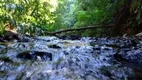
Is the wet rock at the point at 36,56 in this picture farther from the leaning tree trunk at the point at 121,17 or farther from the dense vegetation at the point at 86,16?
the leaning tree trunk at the point at 121,17

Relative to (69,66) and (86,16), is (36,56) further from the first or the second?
(86,16)

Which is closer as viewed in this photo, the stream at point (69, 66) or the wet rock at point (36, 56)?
the stream at point (69, 66)

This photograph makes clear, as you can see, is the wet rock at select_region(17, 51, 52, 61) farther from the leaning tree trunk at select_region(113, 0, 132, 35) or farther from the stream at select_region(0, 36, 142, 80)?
the leaning tree trunk at select_region(113, 0, 132, 35)

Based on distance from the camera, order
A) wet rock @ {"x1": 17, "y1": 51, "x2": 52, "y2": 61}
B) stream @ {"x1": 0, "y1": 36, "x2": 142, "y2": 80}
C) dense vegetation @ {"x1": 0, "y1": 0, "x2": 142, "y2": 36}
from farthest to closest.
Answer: wet rock @ {"x1": 17, "y1": 51, "x2": 52, "y2": 61} < dense vegetation @ {"x1": 0, "y1": 0, "x2": 142, "y2": 36} < stream @ {"x1": 0, "y1": 36, "x2": 142, "y2": 80}

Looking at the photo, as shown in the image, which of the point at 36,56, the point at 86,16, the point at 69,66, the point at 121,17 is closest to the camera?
the point at 69,66

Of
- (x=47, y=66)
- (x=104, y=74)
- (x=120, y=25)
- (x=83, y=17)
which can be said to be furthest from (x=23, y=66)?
(x=83, y=17)

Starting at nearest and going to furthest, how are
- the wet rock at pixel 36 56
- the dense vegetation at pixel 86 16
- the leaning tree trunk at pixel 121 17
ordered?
the dense vegetation at pixel 86 16 < the wet rock at pixel 36 56 < the leaning tree trunk at pixel 121 17

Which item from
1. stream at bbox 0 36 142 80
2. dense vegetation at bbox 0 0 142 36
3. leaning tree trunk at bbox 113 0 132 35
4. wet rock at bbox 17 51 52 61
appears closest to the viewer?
stream at bbox 0 36 142 80

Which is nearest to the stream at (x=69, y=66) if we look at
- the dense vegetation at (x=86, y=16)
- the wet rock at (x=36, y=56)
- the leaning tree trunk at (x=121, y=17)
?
the wet rock at (x=36, y=56)

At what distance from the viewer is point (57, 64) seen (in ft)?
12.0

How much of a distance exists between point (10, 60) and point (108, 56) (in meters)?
2.08

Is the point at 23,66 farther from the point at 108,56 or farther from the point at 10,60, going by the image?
the point at 108,56

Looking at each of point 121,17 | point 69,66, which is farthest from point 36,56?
point 121,17

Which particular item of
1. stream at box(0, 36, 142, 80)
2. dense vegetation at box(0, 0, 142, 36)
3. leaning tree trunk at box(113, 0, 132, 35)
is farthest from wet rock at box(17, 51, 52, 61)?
leaning tree trunk at box(113, 0, 132, 35)
